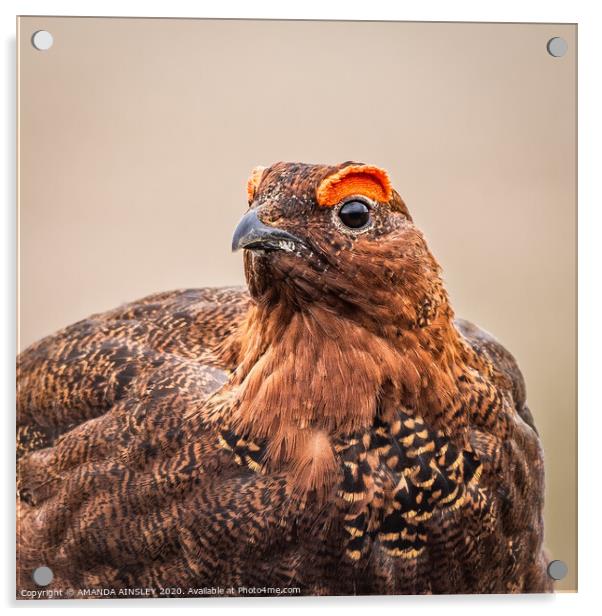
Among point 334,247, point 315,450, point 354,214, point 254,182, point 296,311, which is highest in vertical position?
point 254,182

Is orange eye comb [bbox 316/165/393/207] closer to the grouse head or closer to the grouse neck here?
the grouse head

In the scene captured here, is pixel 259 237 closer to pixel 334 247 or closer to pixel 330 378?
pixel 334 247

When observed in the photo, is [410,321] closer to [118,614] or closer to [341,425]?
[341,425]

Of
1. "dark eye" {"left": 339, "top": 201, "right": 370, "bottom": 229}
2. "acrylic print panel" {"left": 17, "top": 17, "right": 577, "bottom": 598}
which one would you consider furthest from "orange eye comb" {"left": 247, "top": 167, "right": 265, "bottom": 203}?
"dark eye" {"left": 339, "top": 201, "right": 370, "bottom": 229}

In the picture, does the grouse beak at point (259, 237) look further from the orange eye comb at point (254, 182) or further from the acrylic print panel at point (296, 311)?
the orange eye comb at point (254, 182)

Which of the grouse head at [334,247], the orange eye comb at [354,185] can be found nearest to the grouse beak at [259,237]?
the grouse head at [334,247]

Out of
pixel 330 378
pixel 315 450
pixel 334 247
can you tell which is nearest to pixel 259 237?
pixel 334 247
